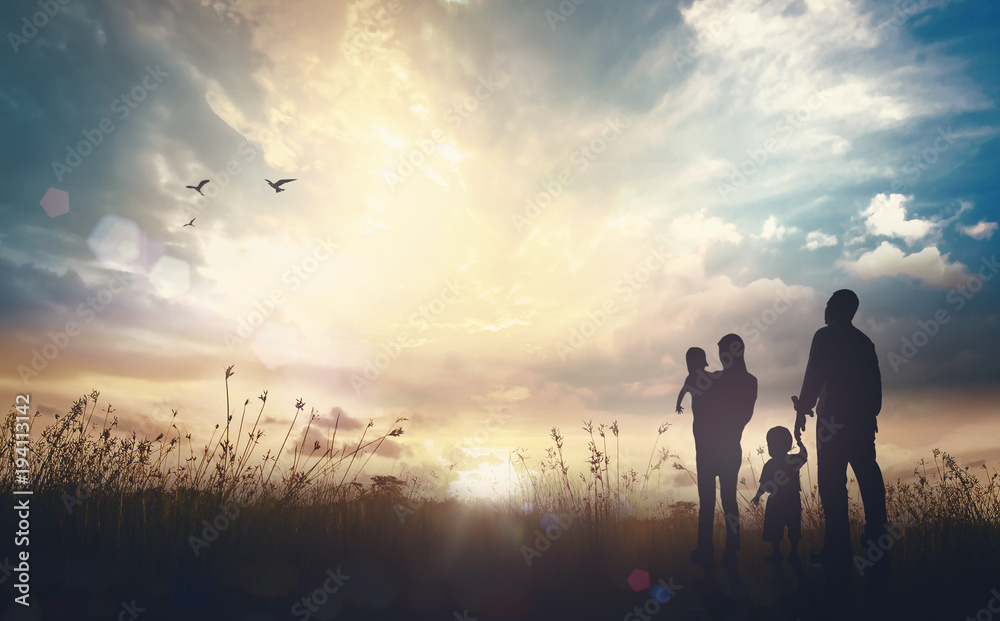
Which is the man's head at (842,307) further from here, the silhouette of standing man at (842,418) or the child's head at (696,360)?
the child's head at (696,360)

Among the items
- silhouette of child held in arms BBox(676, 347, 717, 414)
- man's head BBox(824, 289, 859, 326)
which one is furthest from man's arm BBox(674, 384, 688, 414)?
man's head BBox(824, 289, 859, 326)

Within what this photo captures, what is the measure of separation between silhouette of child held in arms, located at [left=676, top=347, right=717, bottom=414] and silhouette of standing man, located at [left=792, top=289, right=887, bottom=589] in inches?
45.6

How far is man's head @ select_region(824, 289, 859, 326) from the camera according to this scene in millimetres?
5504

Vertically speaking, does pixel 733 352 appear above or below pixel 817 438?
above

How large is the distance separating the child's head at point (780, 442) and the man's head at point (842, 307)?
184 cm

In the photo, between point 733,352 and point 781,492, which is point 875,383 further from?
point 781,492

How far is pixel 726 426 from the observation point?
20.2 ft

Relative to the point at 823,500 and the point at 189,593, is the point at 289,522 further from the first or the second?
the point at 823,500

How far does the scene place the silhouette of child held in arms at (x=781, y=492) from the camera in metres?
6.02

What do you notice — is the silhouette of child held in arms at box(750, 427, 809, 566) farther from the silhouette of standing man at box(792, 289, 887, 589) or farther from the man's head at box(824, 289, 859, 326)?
the man's head at box(824, 289, 859, 326)

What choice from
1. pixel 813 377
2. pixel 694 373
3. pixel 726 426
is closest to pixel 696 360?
pixel 694 373

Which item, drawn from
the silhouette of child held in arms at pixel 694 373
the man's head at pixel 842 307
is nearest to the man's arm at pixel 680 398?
the silhouette of child held in arms at pixel 694 373

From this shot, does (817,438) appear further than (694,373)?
No

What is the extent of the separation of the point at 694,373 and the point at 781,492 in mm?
1868
